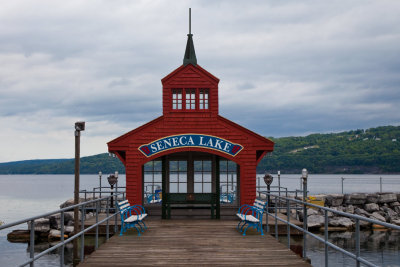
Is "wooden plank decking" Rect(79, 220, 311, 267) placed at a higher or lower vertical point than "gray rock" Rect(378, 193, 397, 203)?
higher

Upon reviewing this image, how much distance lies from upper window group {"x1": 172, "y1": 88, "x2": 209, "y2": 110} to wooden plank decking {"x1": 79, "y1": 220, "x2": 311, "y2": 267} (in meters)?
4.61

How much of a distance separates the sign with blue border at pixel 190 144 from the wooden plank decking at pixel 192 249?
10.1ft

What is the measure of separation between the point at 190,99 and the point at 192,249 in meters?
7.16

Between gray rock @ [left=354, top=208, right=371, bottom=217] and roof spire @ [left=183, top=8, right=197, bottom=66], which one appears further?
gray rock @ [left=354, top=208, right=371, bottom=217]

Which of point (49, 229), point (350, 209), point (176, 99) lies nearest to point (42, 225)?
point (49, 229)

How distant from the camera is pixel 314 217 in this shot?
27438mm

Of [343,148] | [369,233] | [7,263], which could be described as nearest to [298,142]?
[343,148]

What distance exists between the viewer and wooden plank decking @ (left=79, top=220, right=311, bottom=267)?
9250 mm

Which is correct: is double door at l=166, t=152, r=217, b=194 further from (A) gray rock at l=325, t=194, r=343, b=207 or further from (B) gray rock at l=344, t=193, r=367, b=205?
(B) gray rock at l=344, t=193, r=367, b=205

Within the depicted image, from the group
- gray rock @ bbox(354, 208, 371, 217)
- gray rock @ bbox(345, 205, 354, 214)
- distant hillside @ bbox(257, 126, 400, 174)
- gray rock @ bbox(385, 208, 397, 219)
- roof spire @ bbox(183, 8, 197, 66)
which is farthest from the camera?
distant hillside @ bbox(257, 126, 400, 174)

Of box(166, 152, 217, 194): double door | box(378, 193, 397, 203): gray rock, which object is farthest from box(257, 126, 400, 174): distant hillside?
box(166, 152, 217, 194): double door

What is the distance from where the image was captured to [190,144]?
627 inches

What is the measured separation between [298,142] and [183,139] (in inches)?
5602

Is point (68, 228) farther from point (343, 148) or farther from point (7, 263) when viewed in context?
point (343, 148)
